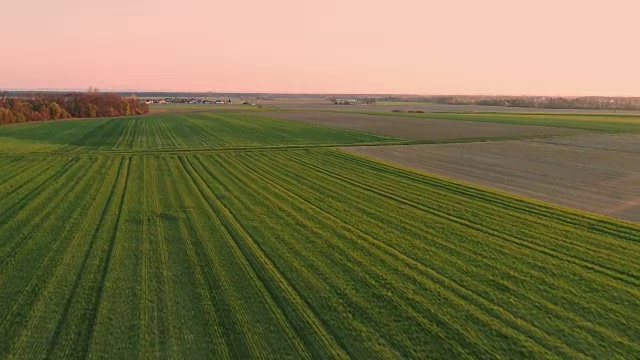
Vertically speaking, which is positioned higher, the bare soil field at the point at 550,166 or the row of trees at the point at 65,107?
the row of trees at the point at 65,107

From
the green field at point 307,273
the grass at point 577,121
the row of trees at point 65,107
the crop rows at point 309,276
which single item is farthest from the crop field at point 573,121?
the row of trees at point 65,107

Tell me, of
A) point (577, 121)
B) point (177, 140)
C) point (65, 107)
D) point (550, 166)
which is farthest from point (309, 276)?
point (65, 107)

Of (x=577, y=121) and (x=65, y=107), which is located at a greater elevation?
(x=65, y=107)

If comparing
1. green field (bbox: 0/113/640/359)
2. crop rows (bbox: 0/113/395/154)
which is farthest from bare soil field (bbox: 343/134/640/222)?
crop rows (bbox: 0/113/395/154)

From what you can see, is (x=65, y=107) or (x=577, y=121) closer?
(x=577, y=121)

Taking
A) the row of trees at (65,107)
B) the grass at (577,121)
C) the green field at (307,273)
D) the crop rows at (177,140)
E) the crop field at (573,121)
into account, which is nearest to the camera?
the green field at (307,273)

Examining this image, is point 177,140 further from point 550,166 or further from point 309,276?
point 309,276

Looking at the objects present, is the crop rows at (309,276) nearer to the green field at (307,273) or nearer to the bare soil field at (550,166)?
the green field at (307,273)
